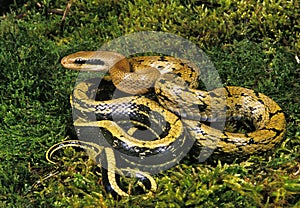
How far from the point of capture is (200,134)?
3.94 meters

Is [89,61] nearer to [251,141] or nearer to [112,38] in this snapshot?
[112,38]

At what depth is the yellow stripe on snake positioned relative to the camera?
3844 millimetres

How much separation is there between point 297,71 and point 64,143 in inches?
106

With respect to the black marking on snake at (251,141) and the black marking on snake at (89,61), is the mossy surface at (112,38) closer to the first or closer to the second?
the black marking on snake at (251,141)

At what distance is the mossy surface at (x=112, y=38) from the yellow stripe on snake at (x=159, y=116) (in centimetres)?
16

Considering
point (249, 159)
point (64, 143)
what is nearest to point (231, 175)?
point (249, 159)

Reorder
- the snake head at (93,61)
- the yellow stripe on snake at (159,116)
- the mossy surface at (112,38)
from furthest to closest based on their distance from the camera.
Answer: the snake head at (93,61)
the yellow stripe on snake at (159,116)
the mossy surface at (112,38)

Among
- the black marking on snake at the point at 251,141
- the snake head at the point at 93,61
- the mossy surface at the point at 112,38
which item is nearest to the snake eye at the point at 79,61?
the snake head at the point at 93,61

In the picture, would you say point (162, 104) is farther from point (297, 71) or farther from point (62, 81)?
point (297, 71)

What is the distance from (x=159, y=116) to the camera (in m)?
4.04

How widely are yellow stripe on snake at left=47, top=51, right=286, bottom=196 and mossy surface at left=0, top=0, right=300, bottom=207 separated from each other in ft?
0.51

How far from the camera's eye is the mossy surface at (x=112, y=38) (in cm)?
368

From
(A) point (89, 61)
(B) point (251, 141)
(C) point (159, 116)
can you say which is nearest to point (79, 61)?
(A) point (89, 61)

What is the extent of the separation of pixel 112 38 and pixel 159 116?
1.97 meters
